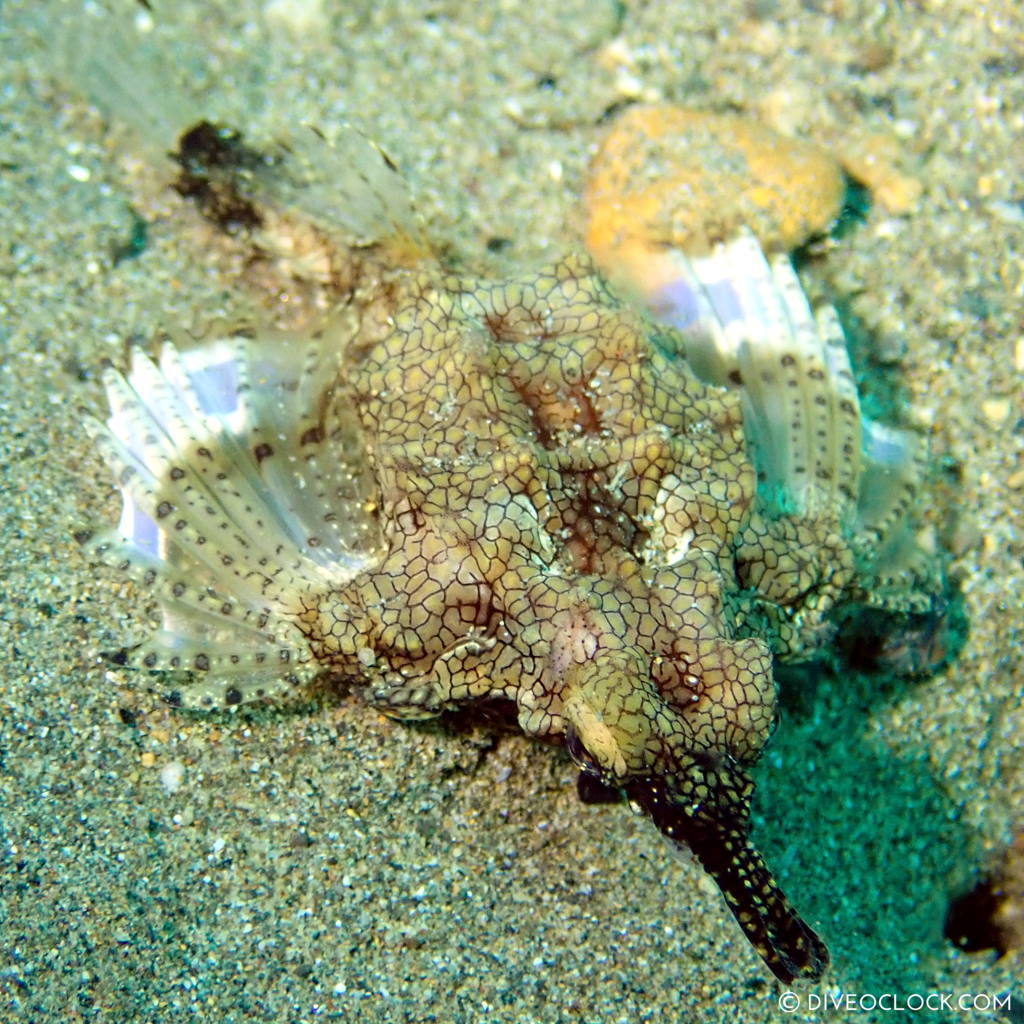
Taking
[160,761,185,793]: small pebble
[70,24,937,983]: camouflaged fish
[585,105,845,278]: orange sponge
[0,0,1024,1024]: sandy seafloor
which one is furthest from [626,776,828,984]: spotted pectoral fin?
[585,105,845,278]: orange sponge

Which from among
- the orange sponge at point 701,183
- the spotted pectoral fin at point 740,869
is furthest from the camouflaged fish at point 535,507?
the orange sponge at point 701,183

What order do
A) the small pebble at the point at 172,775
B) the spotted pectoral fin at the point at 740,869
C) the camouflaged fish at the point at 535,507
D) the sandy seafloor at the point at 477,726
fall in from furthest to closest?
the small pebble at the point at 172,775 < the sandy seafloor at the point at 477,726 < the camouflaged fish at the point at 535,507 < the spotted pectoral fin at the point at 740,869

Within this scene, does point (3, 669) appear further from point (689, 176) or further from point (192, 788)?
point (689, 176)

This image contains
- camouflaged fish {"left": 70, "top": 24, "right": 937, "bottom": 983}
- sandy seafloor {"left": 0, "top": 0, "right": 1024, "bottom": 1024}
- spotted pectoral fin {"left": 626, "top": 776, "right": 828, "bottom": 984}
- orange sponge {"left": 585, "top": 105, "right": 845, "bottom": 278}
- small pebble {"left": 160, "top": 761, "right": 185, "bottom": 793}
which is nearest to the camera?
spotted pectoral fin {"left": 626, "top": 776, "right": 828, "bottom": 984}

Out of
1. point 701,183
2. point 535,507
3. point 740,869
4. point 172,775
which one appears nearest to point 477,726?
point 535,507

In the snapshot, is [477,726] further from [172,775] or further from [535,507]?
[172,775]

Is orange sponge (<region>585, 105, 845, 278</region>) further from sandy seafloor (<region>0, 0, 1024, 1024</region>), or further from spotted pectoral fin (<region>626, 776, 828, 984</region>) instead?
spotted pectoral fin (<region>626, 776, 828, 984</region>)

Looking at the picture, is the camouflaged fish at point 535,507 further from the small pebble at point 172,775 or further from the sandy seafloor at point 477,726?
the sandy seafloor at point 477,726
